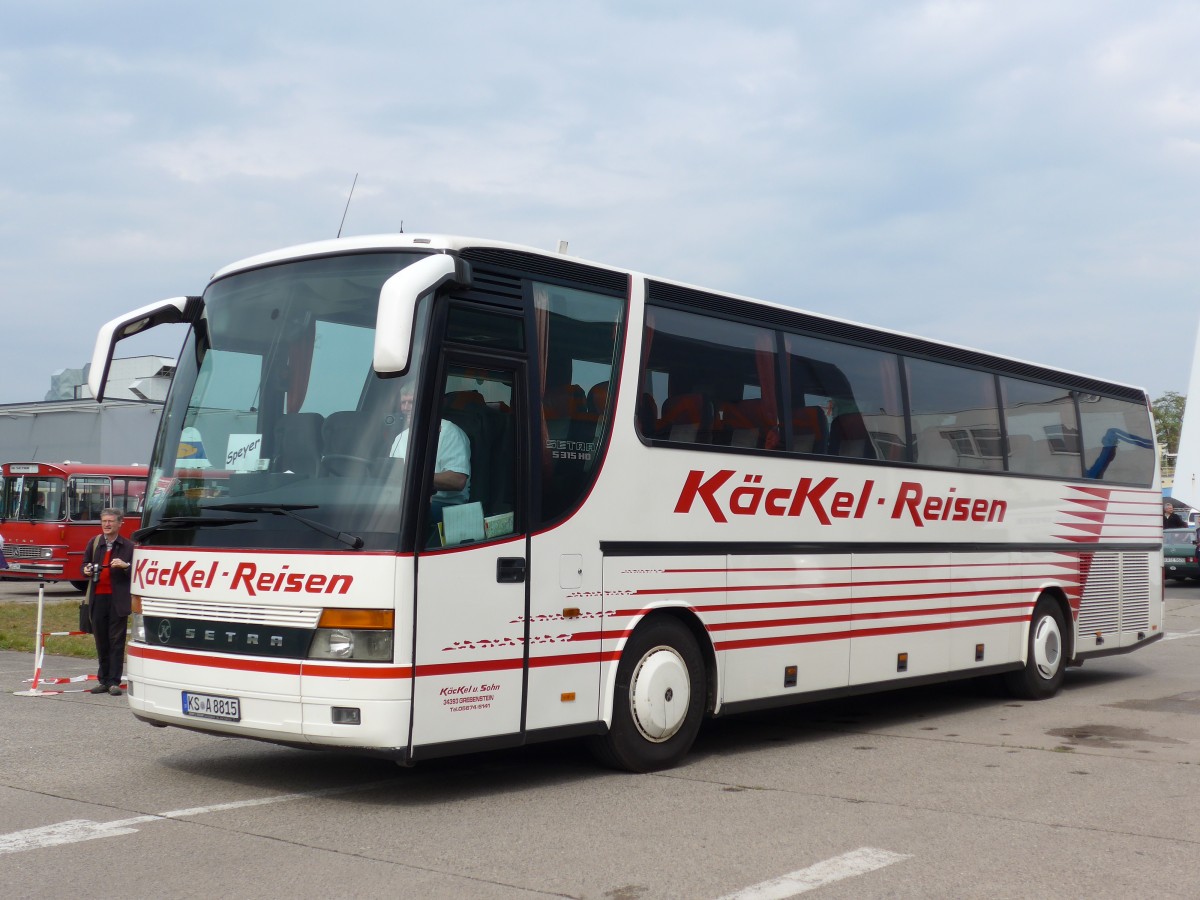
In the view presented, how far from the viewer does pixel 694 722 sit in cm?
896

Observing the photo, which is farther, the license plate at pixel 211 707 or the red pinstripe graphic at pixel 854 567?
the red pinstripe graphic at pixel 854 567

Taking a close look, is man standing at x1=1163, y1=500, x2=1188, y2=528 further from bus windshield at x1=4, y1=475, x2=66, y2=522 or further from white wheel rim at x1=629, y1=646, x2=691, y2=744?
white wheel rim at x1=629, y1=646, x2=691, y2=744

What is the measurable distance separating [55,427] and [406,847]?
4904 centimetres

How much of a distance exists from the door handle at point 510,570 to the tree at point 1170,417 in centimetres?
10685

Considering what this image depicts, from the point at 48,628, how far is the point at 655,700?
14.7 meters

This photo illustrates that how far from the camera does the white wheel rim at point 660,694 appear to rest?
8508mm

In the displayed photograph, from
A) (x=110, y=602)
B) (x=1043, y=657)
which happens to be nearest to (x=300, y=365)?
(x=110, y=602)

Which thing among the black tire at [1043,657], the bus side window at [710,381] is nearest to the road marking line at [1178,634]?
the black tire at [1043,657]

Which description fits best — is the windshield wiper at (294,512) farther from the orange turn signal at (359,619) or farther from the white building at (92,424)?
the white building at (92,424)

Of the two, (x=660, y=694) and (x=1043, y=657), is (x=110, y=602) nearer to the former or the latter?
(x=660, y=694)

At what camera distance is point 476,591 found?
742 centimetres

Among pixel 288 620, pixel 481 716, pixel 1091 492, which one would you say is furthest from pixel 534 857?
pixel 1091 492

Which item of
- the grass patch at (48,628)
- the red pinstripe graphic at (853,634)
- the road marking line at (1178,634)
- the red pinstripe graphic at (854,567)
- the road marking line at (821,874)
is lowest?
the grass patch at (48,628)

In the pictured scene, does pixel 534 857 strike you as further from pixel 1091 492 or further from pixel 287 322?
pixel 1091 492
